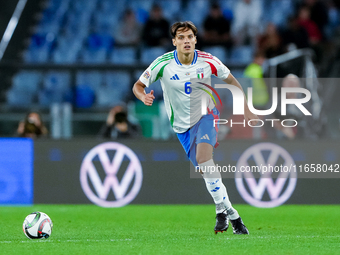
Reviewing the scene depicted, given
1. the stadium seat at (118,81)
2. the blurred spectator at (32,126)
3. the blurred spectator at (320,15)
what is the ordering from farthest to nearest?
the blurred spectator at (320,15)
the stadium seat at (118,81)
the blurred spectator at (32,126)

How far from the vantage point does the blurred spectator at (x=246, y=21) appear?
1498 centimetres

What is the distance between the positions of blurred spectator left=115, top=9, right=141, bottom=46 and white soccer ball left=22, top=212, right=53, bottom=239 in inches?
370

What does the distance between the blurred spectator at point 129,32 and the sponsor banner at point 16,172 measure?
5450 mm

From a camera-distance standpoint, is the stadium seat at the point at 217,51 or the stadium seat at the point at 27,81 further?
the stadium seat at the point at 217,51

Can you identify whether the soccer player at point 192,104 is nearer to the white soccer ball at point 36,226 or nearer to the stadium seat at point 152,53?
the white soccer ball at point 36,226

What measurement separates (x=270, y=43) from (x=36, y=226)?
868 cm

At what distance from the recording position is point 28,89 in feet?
44.4

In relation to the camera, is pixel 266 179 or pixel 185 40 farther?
pixel 266 179

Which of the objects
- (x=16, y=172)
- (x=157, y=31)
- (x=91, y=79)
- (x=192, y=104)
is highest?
(x=157, y=31)

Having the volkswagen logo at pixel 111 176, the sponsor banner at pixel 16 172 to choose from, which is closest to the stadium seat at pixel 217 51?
the volkswagen logo at pixel 111 176

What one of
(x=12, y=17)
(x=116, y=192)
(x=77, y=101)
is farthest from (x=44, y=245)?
(x=12, y=17)

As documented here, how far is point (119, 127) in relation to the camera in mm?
10641

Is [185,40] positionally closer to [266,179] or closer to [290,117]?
[266,179]

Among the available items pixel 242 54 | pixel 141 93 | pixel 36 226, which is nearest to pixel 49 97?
pixel 242 54
